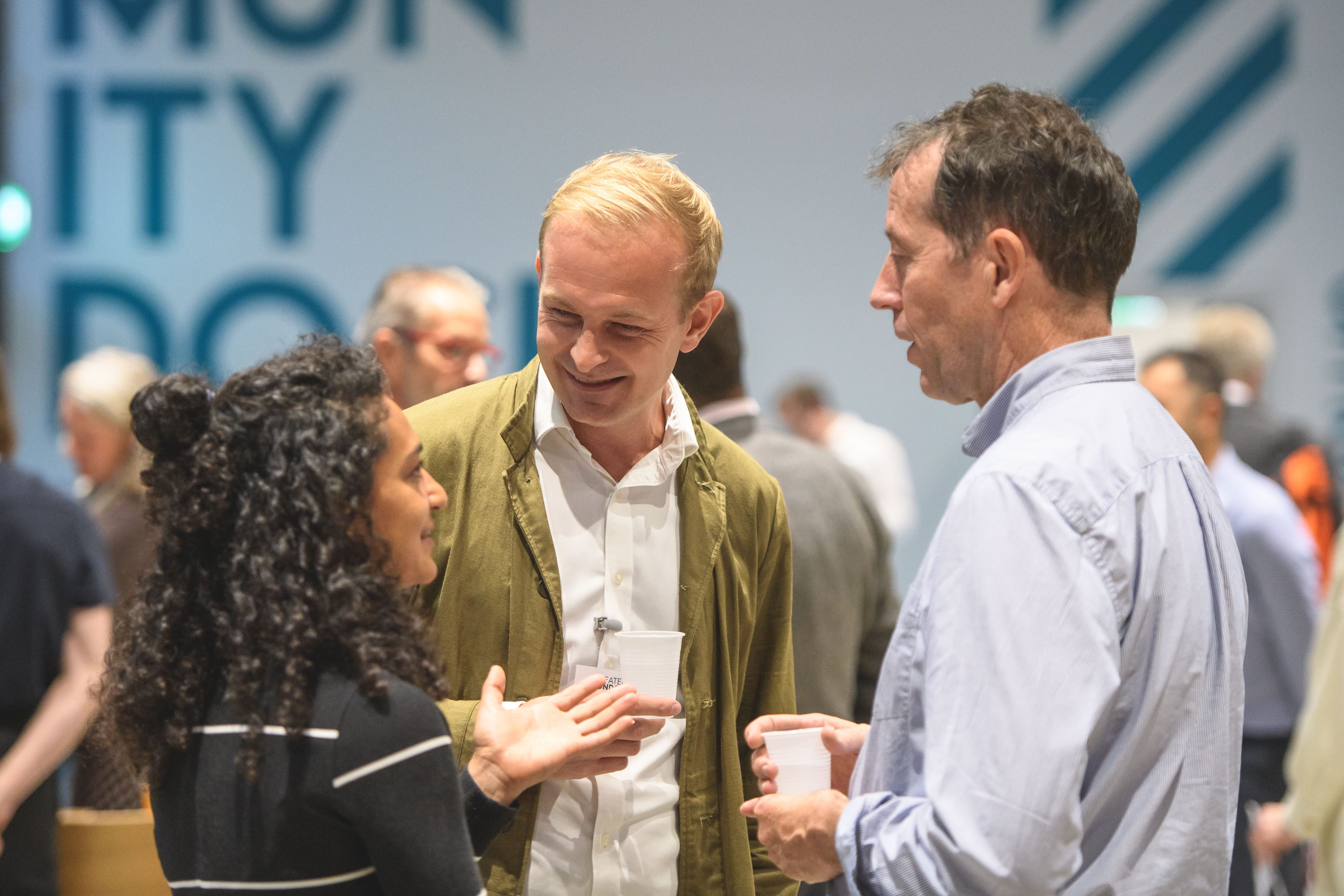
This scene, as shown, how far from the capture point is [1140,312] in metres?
7.58

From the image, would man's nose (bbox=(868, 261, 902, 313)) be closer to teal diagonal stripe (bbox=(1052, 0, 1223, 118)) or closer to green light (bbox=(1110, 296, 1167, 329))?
green light (bbox=(1110, 296, 1167, 329))

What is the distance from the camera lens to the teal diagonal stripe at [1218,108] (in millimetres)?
7582

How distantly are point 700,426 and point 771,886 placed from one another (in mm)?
779

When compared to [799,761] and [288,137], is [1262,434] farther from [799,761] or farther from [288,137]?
[288,137]

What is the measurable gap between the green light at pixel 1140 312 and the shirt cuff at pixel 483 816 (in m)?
6.66

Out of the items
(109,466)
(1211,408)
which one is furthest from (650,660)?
(109,466)

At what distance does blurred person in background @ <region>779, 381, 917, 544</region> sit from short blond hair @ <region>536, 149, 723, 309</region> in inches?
210

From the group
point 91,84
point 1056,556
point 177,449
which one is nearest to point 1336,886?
point 1056,556

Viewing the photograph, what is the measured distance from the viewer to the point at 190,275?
7387mm

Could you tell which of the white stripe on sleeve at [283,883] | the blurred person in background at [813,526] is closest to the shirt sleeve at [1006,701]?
the white stripe on sleeve at [283,883]

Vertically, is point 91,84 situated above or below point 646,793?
above

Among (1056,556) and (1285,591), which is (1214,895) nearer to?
(1056,556)

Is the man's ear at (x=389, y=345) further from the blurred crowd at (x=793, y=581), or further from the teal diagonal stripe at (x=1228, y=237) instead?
the teal diagonal stripe at (x=1228, y=237)

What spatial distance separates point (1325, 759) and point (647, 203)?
1545mm
